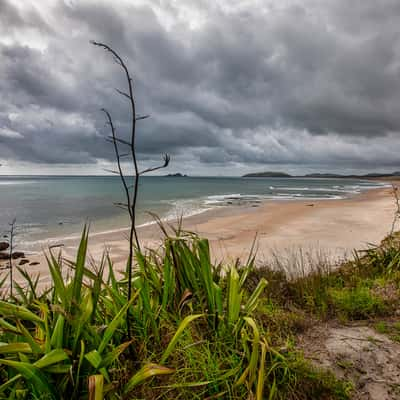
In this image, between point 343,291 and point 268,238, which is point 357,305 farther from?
point 268,238

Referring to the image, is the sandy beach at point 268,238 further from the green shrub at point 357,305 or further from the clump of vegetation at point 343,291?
the green shrub at point 357,305

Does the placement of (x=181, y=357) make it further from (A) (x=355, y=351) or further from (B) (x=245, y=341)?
(A) (x=355, y=351)

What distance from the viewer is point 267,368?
71.0 inches

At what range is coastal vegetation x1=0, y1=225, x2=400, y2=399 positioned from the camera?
4.69ft

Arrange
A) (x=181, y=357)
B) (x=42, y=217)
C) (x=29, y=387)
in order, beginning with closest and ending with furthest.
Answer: (x=29, y=387)
(x=181, y=357)
(x=42, y=217)

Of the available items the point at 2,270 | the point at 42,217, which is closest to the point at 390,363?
the point at 2,270

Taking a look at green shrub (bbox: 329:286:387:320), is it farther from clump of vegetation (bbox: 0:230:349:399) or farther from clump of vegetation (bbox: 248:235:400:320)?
clump of vegetation (bbox: 0:230:349:399)

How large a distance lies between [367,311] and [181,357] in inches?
101

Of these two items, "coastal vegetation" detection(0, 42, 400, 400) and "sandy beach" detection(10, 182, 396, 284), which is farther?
"sandy beach" detection(10, 182, 396, 284)

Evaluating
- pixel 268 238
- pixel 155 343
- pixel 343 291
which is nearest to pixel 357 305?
pixel 343 291

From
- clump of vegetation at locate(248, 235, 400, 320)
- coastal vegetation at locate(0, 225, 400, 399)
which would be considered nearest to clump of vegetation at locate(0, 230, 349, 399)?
coastal vegetation at locate(0, 225, 400, 399)

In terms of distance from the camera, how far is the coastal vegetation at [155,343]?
1429 mm

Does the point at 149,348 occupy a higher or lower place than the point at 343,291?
higher

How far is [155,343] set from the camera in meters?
1.87
